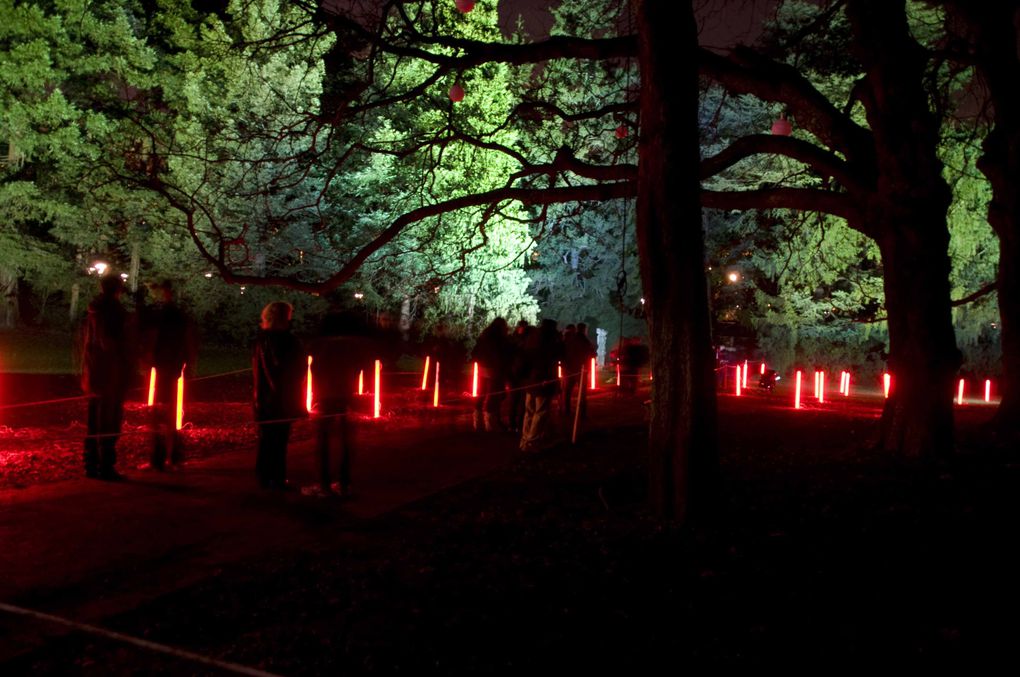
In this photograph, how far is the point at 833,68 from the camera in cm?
1598

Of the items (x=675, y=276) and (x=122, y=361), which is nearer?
(x=675, y=276)

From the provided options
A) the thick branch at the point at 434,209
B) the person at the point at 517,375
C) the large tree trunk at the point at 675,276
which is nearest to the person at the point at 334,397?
the thick branch at the point at 434,209

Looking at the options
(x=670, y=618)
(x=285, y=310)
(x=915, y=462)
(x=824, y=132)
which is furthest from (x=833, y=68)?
(x=670, y=618)

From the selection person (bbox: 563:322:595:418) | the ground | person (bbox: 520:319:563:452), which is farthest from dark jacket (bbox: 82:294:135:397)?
person (bbox: 563:322:595:418)

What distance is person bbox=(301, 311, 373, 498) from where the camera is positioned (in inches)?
332

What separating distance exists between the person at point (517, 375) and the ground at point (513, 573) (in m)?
3.43

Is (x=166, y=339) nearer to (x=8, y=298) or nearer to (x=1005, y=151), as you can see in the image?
(x=1005, y=151)

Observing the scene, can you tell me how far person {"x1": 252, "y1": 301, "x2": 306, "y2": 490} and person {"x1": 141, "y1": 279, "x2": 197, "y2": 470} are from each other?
4.01ft

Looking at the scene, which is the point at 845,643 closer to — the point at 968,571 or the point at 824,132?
the point at 968,571

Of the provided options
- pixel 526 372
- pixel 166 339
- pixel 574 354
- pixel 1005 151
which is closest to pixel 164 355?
pixel 166 339

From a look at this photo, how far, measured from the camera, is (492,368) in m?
13.8

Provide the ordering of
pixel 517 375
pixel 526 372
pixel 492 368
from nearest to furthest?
pixel 526 372
pixel 517 375
pixel 492 368

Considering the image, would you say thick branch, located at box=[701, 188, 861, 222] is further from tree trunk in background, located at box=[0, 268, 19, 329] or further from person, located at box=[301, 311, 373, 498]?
tree trunk in background, located at box=[0, 268, 19, 329]

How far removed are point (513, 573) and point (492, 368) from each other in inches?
315
